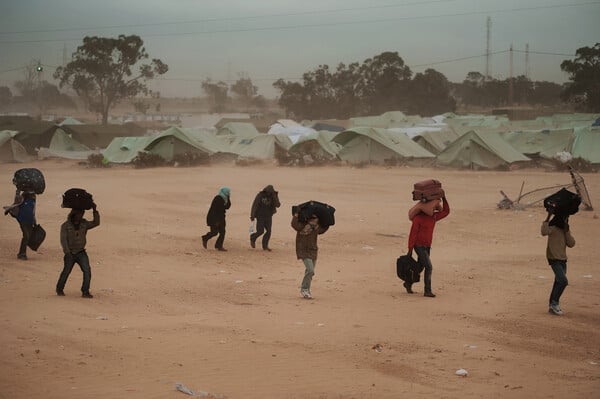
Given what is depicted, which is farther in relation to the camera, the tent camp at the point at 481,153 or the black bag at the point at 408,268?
the tent camp at the point at 481,153

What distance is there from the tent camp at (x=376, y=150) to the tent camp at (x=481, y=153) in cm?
200

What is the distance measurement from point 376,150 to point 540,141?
9035mm

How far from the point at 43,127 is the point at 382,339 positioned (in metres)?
47.3

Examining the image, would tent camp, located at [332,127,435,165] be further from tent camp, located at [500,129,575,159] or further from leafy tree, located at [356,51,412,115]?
leafy tree, located at [356,51,412,115]

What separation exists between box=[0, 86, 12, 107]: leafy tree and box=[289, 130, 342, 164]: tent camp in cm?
9548

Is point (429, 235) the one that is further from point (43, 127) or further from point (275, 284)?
point (43, 127)

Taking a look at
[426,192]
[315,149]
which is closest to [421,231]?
[426,192]

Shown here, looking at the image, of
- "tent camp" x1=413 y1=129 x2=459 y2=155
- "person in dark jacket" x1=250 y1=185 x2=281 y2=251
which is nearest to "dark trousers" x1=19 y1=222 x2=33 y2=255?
"person in dark jacket" x1=250 y1=185 x2=281 y2=251

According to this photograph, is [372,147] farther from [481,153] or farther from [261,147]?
[261,147]

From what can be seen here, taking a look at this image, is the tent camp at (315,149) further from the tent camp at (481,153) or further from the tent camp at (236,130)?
the tent camp at (236,130)

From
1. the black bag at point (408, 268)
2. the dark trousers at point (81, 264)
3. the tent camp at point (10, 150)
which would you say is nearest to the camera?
the dark trousers at point (81, 264)

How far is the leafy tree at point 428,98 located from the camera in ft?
297

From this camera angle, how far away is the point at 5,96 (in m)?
133

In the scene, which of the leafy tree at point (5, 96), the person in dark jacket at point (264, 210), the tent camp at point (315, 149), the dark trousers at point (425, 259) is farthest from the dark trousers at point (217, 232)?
the leafy tree at point (5, 96)
